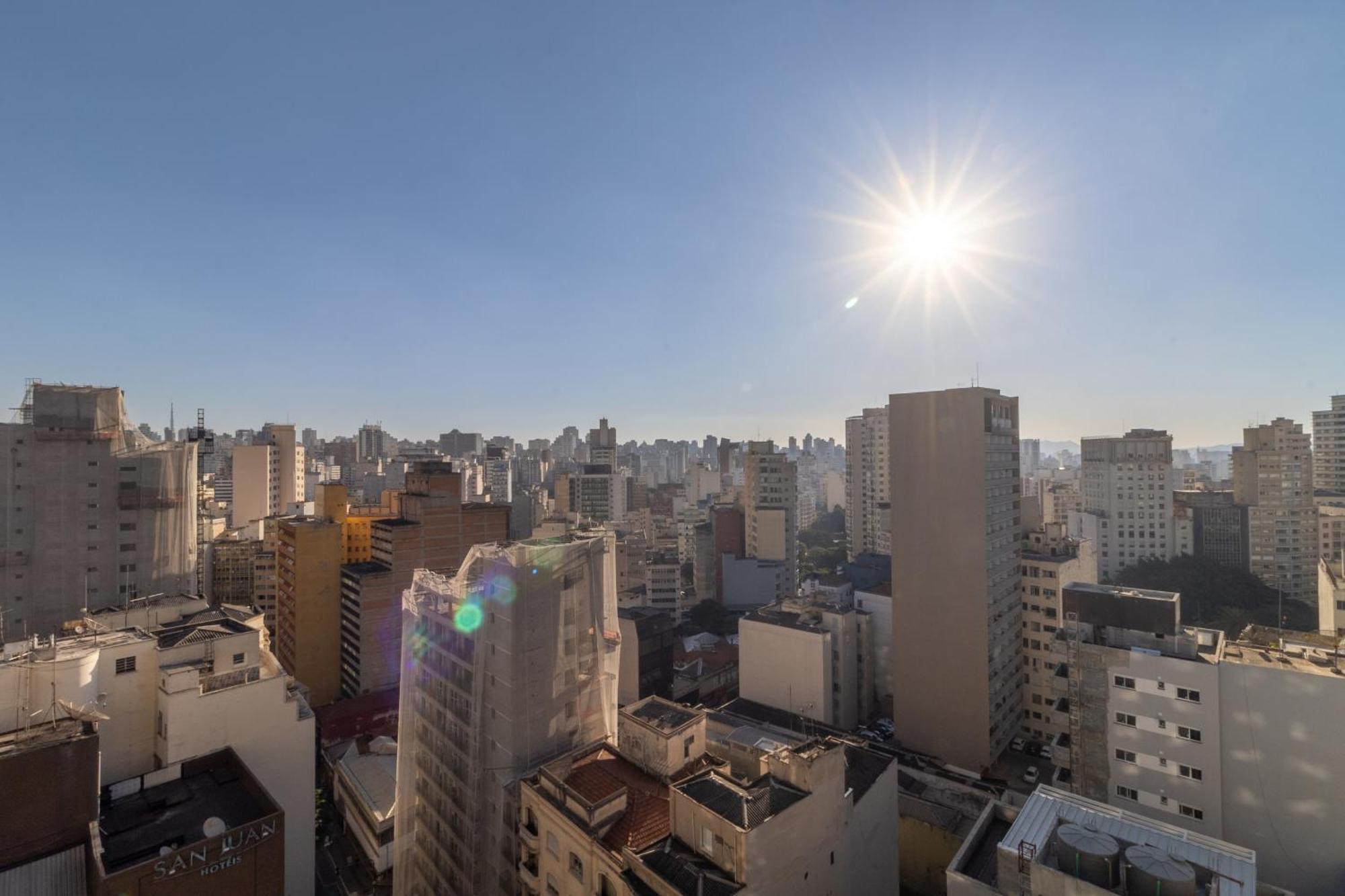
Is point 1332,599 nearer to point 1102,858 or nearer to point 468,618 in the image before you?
point 1102,858

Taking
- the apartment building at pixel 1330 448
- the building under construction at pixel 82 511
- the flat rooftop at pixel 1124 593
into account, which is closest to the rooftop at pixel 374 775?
the building under construction at pixel 82 511

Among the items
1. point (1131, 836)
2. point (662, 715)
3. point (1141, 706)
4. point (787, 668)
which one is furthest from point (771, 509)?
point (1131, 836)

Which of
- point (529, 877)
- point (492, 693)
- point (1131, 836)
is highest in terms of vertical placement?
point (492, 693)

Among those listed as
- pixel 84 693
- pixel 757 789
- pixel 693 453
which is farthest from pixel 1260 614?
pixel 693 453

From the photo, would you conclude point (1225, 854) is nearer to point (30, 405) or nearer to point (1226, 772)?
point (1226, 772)

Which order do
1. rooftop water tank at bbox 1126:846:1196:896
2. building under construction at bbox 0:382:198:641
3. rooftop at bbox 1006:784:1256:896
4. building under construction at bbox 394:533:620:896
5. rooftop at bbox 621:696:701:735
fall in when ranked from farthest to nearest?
building under construction at bbox 0:382:198:641
building under construction at bbox 394:533:620:896
rooftop at bbox 621:696:701:735
rooftop at bbox 1006:784:1256:896
rooftop water tank at bbox 1126:846:1196:896

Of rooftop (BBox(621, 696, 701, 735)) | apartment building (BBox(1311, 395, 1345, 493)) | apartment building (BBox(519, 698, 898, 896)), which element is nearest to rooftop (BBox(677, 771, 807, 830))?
apartment building (BBox(519, 698, 898, 896))

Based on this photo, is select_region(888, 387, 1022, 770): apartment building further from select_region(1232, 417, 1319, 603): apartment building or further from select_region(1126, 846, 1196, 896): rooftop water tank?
select_region(1232, 417, 1319, 603): apartment building
